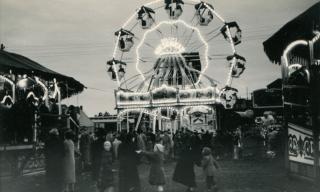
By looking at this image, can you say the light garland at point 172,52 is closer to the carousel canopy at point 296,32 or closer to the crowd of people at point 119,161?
the carousel canopy at point 296,32

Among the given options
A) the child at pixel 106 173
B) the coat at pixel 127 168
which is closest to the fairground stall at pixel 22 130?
the child at pixel 106 173

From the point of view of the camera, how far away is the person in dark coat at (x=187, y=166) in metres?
11.8

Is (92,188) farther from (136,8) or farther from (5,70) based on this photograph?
(136,8)

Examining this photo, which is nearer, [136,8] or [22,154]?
[22,154]

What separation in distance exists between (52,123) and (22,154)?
140 inches

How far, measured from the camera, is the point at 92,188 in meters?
12.9

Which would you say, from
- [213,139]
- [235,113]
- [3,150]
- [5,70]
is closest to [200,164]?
[3,150]

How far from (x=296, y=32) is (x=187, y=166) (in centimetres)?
648

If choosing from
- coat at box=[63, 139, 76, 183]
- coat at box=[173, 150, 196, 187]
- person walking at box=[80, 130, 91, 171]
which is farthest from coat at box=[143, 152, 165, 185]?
person walking at box=[80, 130, 91, 171]

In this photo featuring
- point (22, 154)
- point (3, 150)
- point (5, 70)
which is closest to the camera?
point (3, 150)

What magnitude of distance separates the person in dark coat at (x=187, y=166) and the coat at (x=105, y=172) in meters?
2.11

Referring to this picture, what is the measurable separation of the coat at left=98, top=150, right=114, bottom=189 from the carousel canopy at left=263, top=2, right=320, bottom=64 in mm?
5468

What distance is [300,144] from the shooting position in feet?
37.8

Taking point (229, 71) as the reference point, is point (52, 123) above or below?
below
